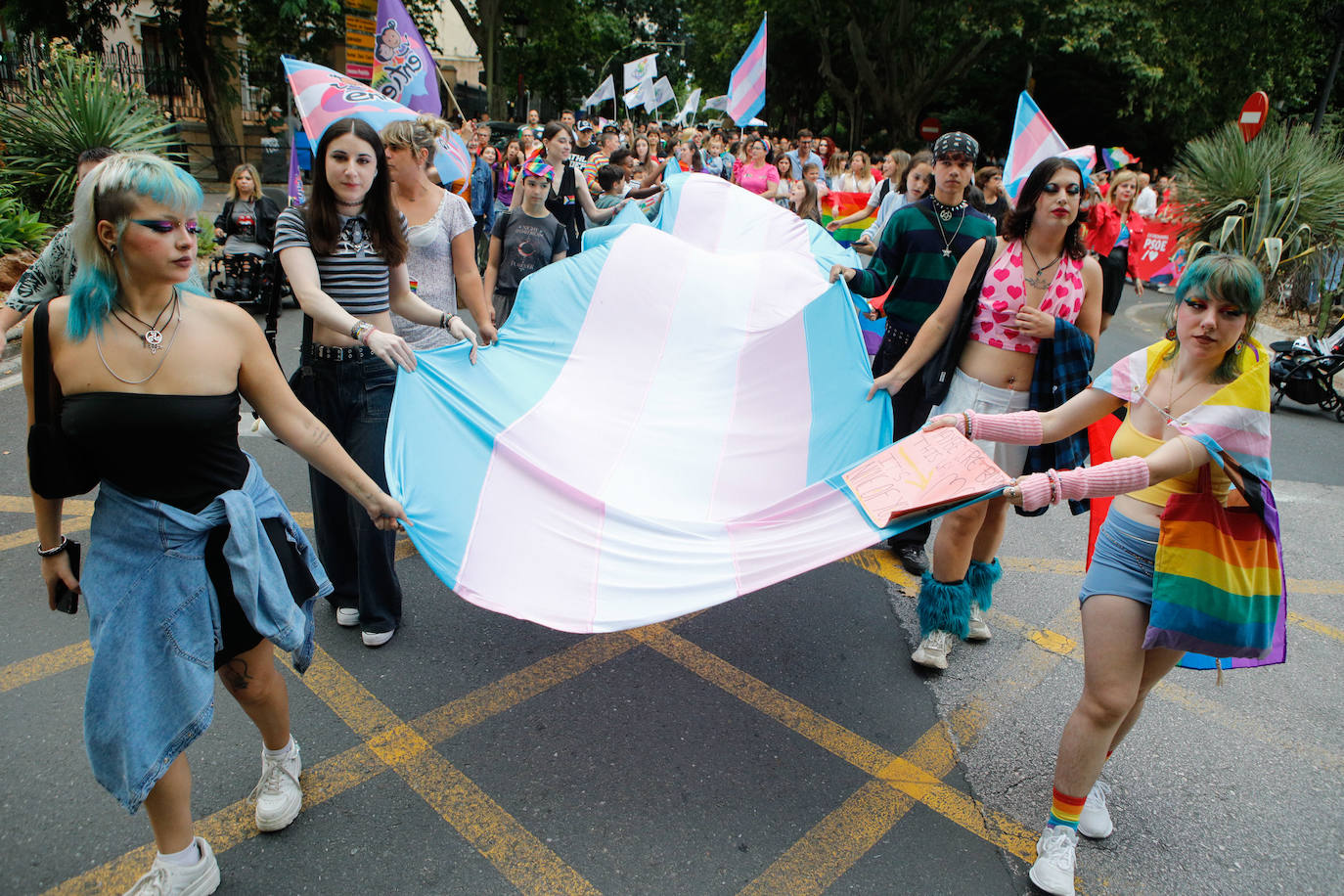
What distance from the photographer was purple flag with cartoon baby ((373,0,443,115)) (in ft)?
24.7

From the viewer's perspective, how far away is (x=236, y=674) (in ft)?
8.09

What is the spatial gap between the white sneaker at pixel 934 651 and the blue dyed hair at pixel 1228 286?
5.81 ft

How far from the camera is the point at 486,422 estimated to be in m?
3.34

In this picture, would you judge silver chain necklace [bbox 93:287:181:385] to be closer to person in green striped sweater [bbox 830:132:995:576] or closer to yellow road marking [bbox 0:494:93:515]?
person in green striped sweater [bbox 830:132:995:576]

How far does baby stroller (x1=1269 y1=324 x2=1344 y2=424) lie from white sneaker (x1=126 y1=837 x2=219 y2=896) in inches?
395

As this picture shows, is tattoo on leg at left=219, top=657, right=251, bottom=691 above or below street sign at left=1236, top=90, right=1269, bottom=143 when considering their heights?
below

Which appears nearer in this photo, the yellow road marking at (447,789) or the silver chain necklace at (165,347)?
the silver chain necklace at (165,347)

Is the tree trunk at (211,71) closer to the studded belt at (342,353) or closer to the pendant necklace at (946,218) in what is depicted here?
the studded belt at (342,353)

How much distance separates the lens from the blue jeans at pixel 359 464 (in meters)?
3.51

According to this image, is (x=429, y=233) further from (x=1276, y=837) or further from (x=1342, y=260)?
(x=1342, y=260)

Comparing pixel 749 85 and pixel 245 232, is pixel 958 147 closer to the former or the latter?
pixel 245 232

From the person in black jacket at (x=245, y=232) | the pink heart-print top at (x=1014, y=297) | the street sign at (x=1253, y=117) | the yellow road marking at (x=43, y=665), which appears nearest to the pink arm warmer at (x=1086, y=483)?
the pink heart-print top at (x=1014, y=297)

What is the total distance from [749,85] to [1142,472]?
41.9 ft

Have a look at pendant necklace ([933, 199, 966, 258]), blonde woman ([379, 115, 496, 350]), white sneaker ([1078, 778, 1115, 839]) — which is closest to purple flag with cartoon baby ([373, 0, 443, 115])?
blonde woman ([379, 115, 496, 350])
